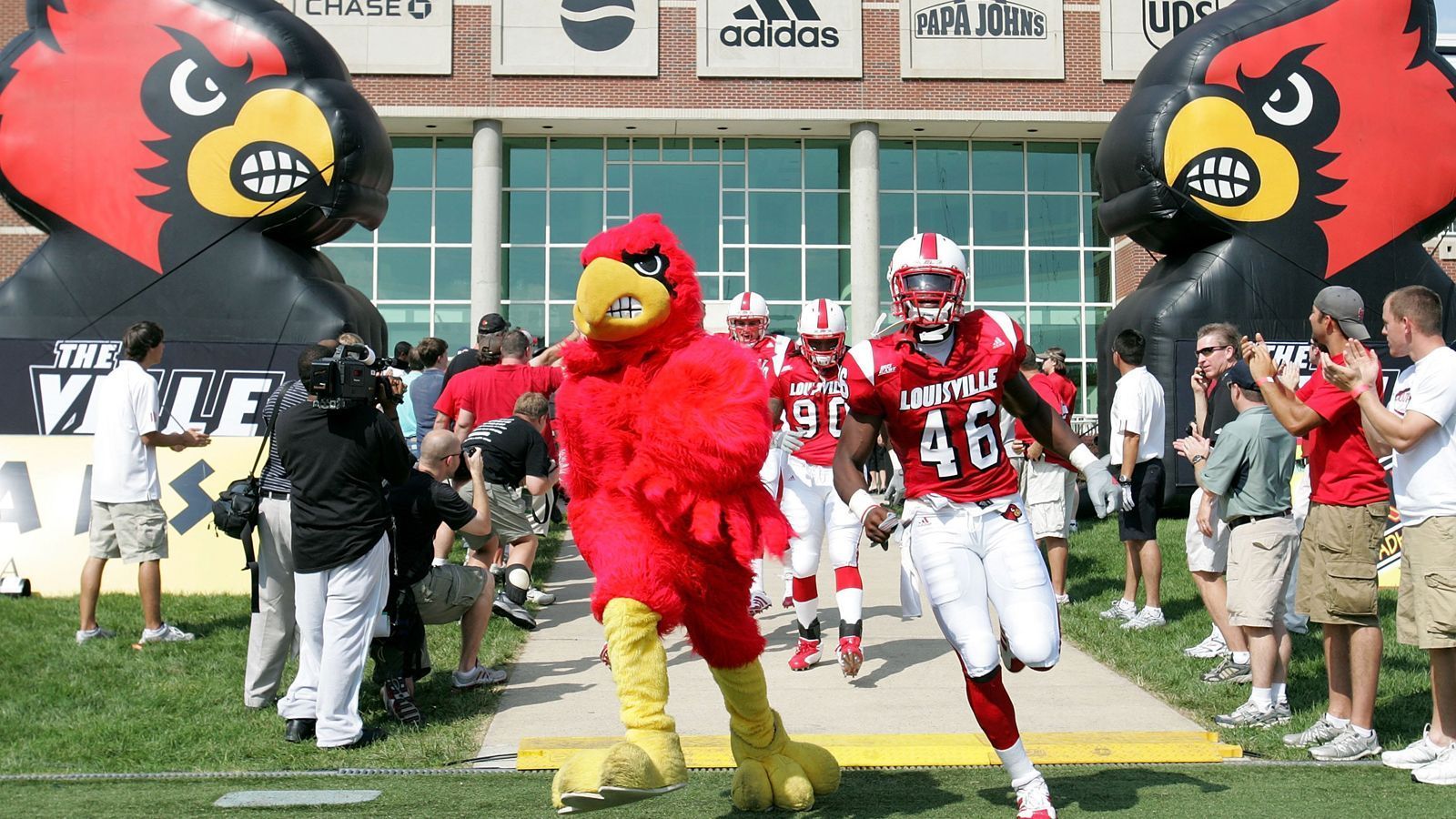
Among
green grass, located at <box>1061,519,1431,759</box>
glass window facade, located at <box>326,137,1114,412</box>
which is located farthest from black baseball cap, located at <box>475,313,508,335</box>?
glass window facade, located at <box>326,137,1114,412</box>

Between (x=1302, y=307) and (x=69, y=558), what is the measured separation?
11562 millimetres

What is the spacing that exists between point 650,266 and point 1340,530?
10.8ft

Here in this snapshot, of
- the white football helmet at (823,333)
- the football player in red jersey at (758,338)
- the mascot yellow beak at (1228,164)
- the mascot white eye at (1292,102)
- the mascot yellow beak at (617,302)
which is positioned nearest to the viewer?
the mascot yellow beak at (617,302)

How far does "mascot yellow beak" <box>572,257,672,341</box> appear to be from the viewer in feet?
15.0

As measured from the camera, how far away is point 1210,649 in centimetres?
745

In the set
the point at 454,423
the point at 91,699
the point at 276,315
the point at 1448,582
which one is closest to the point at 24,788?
the point at 91,699

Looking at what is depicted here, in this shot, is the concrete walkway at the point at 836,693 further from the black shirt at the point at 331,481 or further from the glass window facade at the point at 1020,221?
the glass window facade at the point at 1020,221

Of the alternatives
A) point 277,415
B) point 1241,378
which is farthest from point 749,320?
point 277,415

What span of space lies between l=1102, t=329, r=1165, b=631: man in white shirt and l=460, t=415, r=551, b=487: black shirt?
3934 mm

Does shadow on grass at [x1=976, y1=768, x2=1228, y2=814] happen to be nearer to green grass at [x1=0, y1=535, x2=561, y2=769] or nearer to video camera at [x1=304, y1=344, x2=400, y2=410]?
green grass at [x1=0, y1=535, x2=561, y2=769]

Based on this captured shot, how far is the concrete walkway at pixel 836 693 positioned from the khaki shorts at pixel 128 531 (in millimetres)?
2472

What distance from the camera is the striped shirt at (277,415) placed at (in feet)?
19.7

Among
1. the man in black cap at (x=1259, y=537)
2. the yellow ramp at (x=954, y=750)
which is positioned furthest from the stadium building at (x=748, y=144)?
the yellow ramp at (x=954, y=750)

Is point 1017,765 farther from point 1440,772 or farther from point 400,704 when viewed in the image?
point 400,704
